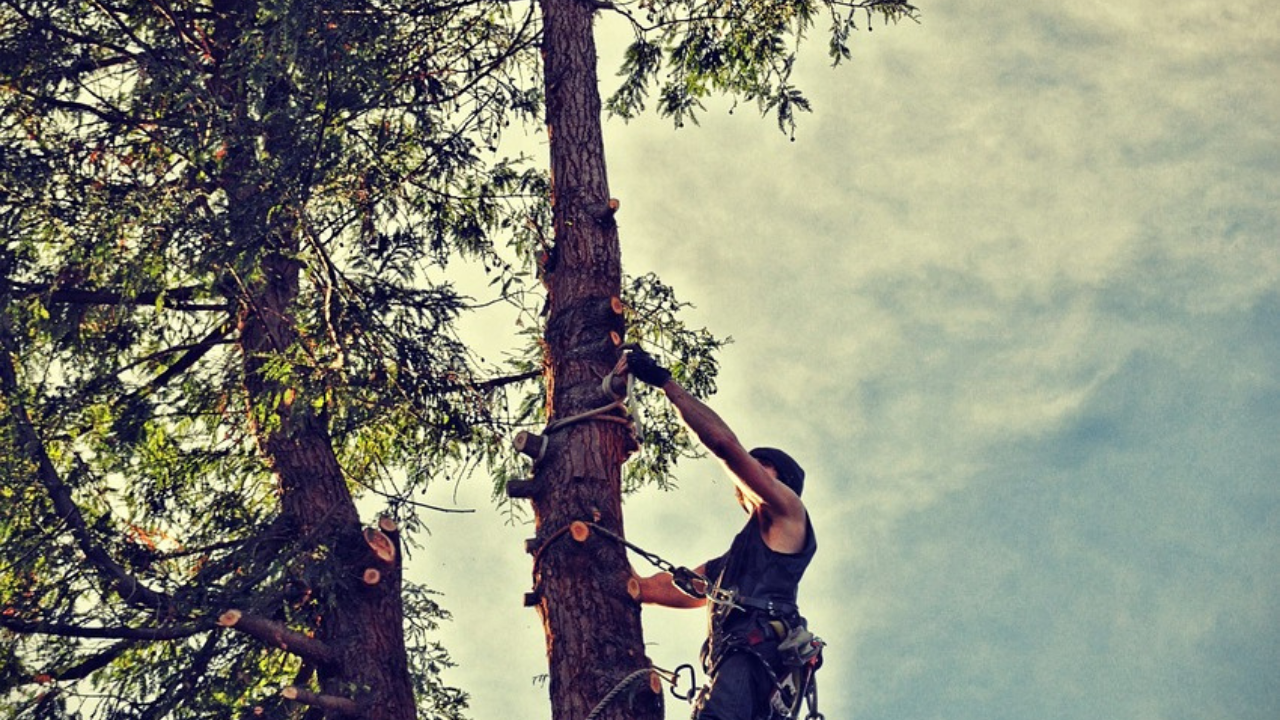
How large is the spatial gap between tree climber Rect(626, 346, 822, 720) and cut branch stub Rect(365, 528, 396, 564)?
2.15 meters

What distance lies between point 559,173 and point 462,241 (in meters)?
1.92

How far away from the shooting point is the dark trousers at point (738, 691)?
7.10 metres

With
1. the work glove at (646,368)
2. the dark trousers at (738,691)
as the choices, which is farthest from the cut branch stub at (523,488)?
the dark trousers at (738,691)

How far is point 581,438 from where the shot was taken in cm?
750

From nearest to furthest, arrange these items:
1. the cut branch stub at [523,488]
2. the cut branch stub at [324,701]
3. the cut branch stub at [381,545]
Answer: the cut branch stub at [523,488], the cut branch stub at [324,701], the cut branch stub at [381,545]

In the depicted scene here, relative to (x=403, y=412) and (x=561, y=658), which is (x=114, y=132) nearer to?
(x=403, y=412)

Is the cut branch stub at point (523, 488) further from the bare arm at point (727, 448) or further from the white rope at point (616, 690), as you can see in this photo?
the white rope at point (616, 690)

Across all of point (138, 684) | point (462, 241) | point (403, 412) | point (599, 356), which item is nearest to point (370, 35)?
point (462, 241)

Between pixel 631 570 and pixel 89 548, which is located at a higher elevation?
pixel 89 548

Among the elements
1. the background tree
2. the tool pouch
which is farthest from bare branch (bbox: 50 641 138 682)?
the tool pouch

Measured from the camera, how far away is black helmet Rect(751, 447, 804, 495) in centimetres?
805

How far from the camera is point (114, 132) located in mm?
9789

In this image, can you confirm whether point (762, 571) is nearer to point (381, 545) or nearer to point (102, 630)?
point (381, 545)

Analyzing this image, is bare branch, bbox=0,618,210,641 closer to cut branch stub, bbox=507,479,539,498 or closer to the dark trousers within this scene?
cut branch stub, bbox=507,479,539,498
